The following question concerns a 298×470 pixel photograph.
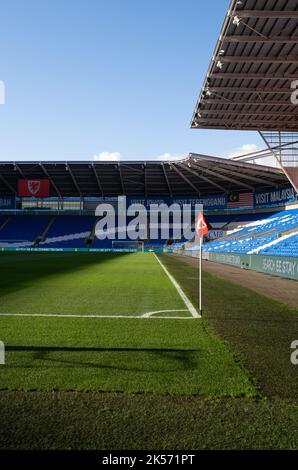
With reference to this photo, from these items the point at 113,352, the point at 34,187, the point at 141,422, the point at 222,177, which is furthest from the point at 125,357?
the point at 34,187

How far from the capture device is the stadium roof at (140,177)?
57562 millimetres

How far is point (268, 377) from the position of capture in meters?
4.52

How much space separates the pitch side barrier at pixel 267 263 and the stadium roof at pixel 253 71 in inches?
373

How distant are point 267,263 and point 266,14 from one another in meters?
12.8

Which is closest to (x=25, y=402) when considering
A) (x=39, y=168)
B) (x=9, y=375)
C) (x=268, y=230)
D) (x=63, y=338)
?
(x=9, y=375)

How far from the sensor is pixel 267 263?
2177cm

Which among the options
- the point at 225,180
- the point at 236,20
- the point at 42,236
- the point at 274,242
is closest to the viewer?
the point at 236,20

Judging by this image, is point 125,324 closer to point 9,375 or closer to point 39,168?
point 9,375

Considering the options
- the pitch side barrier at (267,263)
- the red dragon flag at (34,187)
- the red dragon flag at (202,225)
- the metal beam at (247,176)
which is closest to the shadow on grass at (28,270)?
the red dragon flag at (202,225)

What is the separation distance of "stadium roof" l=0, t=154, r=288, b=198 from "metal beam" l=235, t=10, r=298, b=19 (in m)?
35.6

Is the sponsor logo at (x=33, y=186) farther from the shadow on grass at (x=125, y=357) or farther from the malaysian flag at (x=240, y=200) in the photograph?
the shadow on grass at (x=125, y=357)

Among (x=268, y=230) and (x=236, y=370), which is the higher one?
(x=268, y=230)

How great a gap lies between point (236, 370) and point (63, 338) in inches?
115

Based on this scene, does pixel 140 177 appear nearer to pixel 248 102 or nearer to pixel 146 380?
pixel 248 102
